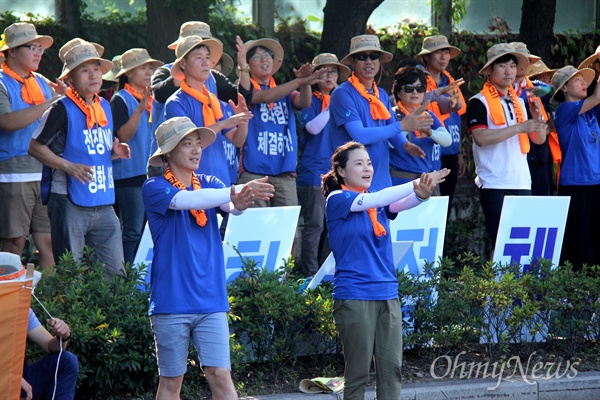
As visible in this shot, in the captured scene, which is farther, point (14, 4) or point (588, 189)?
point (14, 4)

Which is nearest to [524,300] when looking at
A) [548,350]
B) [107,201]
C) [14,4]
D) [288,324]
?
[548,350]

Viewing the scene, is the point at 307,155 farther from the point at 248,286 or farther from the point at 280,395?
the point at 280,395

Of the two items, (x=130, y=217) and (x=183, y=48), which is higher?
(x=183, y=48)

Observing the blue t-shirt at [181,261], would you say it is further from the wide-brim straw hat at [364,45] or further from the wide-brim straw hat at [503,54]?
the wide-brim straw hat at [503,54]

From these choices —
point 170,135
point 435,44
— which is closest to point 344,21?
point 435,44

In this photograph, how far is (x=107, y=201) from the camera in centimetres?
804

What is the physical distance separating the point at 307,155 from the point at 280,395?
380 centimetres

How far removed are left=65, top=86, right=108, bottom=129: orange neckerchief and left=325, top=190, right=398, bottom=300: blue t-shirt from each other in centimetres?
241

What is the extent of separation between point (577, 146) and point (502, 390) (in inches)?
142

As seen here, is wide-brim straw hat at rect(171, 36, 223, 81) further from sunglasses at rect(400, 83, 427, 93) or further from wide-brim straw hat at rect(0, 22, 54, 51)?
sunglasses at rect(400, 83, 427, 93)

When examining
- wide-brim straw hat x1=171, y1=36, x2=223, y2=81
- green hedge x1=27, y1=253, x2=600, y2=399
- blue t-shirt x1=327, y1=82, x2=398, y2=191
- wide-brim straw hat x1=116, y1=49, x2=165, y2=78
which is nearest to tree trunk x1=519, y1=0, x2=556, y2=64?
blue t-shirt x1=327, y1=82, x2=398, y2=191

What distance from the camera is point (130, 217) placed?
368 inches

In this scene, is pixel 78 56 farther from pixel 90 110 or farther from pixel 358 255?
pixel 358 255

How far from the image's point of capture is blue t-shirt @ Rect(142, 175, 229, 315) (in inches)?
235
